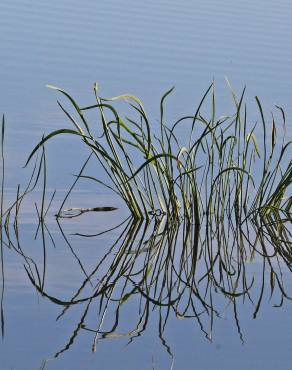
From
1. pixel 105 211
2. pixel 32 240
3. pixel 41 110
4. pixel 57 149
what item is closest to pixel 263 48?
pixel 41 110

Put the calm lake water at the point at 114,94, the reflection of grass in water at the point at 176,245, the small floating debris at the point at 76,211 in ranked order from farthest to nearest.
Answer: the small floating debris at the point at 76,211
the reflection of grass in water at the point at 176,245
the calm lake water at the point at 114,94

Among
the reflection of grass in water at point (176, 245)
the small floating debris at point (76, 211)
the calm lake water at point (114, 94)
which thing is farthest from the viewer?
the small floating debris at point (76, 211)

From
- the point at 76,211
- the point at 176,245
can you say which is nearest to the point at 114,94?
the point at 76,211

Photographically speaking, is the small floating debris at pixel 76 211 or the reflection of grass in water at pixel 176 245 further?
the small floating debris at pixel 76 211

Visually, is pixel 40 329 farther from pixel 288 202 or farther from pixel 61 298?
pixel 288 202

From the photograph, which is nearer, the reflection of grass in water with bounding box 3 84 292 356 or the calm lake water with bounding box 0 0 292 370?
the calm lake water with bounding box 0 0 292 370

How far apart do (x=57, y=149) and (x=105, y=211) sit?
0.89 meters

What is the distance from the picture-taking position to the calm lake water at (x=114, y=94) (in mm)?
3623

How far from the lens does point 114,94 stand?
731 cm

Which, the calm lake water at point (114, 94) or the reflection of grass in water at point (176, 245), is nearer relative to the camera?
the calm lake water at point (114, 94)

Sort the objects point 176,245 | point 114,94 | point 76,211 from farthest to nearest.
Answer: point 114,94
point 76,211
point 176,245

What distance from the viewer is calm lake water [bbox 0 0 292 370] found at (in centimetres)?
362

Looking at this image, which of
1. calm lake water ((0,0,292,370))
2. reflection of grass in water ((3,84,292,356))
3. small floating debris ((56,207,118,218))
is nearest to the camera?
calm lake water ((0,0,292,370))

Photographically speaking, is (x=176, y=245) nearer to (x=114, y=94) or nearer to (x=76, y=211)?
(x=76, y=211)
